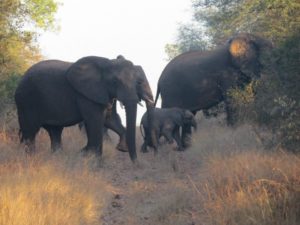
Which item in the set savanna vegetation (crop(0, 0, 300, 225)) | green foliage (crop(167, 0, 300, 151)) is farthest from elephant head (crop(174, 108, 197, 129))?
green foliage (crop(167, 0, 300, 151))

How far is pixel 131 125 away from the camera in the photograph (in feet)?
39.6

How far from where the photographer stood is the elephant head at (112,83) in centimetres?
1205

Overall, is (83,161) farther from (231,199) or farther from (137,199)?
(231,199)

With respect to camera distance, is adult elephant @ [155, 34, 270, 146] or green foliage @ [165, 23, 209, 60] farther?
green foliage @ [165, 23, 209, 60]

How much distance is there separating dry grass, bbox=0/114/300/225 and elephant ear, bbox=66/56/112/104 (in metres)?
1.63

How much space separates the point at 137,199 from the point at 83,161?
2.78 metres

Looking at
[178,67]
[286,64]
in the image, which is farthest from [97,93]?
[178,67]

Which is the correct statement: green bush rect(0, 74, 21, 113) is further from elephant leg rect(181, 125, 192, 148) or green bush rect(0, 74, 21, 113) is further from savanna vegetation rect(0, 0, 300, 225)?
elephant leg rect(181, 125, 192, 148)

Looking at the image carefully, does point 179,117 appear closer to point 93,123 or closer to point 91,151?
point 93,123

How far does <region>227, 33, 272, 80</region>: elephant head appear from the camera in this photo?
16.1 m

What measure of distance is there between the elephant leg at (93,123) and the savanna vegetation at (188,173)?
0.54m

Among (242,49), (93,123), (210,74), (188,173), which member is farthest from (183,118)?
(188,173)

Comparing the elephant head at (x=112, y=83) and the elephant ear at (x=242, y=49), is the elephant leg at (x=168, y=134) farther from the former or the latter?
the elephant head at (x=112, y=83)

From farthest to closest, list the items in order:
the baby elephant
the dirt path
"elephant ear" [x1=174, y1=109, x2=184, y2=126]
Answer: "elephant ear" [x1=174, y1=109, x2=184, y2=126] < the baby elephant < the dirt path
